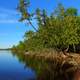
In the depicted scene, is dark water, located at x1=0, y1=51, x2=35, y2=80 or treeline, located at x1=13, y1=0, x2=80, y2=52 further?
treeline, located at x1=13, y1=0, x2=80, y2=52

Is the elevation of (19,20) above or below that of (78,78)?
above

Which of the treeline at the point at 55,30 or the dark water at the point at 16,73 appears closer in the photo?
the dark water at the point at 16,73

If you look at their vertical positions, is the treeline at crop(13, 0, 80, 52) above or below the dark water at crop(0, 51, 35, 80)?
above

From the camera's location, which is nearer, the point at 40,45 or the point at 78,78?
the point at 78,78

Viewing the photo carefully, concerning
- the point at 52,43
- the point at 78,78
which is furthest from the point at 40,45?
the point at 78,78

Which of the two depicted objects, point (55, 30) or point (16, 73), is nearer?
point (16, 73)

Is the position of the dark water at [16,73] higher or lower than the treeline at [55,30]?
lower

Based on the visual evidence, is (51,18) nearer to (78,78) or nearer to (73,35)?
(73,35)

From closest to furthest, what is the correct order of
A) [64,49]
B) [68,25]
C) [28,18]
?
1. [28,18]
2. [68,25]
3. [64,49]

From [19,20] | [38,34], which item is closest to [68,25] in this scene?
[38,34]

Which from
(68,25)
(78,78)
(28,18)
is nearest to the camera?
(78,78)

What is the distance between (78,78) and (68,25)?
3732 cm

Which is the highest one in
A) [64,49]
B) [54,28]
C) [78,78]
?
[54,28]

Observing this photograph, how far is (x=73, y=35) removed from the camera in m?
72.0
